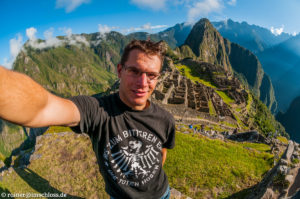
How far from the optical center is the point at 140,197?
299cm

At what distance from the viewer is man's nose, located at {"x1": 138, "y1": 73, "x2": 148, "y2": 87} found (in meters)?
2.42

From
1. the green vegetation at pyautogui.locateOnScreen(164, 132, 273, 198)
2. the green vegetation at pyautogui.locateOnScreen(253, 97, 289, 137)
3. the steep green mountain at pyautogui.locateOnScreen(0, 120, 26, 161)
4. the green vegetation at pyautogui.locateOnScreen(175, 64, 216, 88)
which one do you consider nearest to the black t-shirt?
the green vegetation at pyautogui.locateOnScreen(164, 132, 273, 198)

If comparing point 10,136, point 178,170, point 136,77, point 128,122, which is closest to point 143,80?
point 136,77

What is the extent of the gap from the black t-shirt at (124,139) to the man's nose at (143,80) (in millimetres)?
480

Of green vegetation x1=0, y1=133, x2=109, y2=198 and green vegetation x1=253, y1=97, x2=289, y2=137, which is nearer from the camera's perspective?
green vegetation x1=0, y1=133, x2=109, y2=198

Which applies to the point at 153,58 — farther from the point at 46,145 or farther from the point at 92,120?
the point at 46,145

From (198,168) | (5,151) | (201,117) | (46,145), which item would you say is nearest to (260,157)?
(198,168)

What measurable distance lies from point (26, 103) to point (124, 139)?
58.9 inches

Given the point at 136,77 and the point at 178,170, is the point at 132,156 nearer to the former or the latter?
the point at 136,77

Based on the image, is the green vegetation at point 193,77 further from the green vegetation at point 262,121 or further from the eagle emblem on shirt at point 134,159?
the eagle emblem on shirt at point 134,159

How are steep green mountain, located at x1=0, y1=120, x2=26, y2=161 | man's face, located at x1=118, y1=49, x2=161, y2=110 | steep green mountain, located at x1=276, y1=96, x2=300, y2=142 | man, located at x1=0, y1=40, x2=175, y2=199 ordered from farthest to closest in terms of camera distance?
steep green mountain, located at x1=0, y1=120, x2=26, y2=161 < steep green mountain, located at x1=276, y1=96, x2=300, y2=142 < man's face, located at x1=118, y1=49, x2=161, y2=110 < man, located at x1=0, y1=40, x2=175, y2=199

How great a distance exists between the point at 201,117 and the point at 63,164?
2758 centimetres

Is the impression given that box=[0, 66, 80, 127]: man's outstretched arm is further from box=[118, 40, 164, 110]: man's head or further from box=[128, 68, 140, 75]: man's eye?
box=[128, 68, 140, 75]: man's eye

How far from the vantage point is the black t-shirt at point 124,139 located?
2342 millimetres
